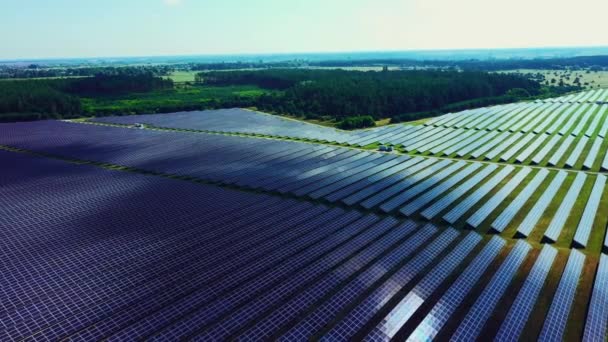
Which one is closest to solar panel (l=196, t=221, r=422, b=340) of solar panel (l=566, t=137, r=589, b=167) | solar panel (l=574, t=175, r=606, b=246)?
solar panel (l=574, t=175, r=606, b=246)

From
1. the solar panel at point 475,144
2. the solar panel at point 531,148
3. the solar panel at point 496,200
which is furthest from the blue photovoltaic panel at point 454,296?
the solar panel at point 475,144

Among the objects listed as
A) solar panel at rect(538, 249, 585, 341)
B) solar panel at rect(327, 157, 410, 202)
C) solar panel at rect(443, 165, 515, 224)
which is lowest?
solar panel at rect(538, 249, 585, 341)

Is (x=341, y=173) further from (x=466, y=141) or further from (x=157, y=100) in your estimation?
(x=157, y=100)

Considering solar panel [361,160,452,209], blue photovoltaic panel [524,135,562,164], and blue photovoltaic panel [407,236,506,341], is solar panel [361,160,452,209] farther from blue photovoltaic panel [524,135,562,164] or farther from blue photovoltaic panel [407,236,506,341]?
blue photovoltaic panel [524,135,562,164]

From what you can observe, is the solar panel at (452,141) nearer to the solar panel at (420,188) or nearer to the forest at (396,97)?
the solar panel at (420,188)

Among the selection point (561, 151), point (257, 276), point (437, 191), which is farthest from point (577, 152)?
point (257, 276)
